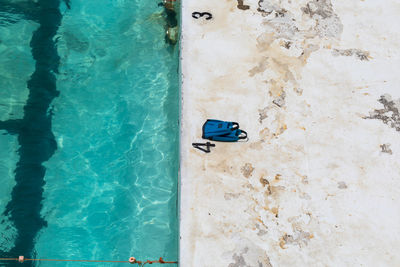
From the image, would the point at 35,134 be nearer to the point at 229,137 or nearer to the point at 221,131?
the point at 221,131

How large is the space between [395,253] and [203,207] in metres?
4.11

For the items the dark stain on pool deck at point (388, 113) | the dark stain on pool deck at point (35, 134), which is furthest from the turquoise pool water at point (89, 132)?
the dark stain on pool deck at point (388, 113)

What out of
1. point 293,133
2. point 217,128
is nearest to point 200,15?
point 217,128

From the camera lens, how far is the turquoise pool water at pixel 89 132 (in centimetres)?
921

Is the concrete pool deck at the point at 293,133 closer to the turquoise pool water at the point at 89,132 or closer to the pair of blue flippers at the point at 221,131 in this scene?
the pair of blue flippers at the point at 221,131

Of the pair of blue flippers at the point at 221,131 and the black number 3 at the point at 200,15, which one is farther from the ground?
the black number 3 at the point at 200,15

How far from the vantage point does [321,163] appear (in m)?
9.23

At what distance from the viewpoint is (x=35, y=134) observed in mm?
10617

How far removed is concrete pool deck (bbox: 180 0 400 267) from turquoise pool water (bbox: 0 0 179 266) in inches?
45.9

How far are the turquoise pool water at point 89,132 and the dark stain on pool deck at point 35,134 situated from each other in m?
0.03

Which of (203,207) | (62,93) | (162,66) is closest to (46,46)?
(62,93)

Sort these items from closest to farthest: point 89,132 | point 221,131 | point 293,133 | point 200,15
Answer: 1. point 221,131
2. point 293,133
3. point 89,132
4. point 200,15

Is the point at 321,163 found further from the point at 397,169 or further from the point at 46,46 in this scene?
the point at 46,46

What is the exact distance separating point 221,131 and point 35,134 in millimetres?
5143
